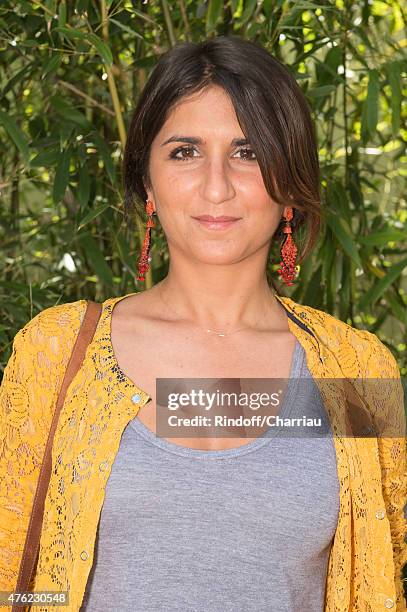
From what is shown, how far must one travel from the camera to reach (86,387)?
1.56 meters

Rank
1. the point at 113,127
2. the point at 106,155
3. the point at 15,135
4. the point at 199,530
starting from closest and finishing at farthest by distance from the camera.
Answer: the point at 199,530 < the point at 15,135 < the point at 106,155 < the point at 113,127

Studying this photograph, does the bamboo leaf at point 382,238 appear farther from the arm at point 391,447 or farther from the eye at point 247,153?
the eye at point 247,153

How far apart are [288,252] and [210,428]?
0.39m

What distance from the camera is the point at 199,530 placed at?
1482 mm

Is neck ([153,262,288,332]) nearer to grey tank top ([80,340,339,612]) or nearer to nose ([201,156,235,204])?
nose ([201,156,235,204])

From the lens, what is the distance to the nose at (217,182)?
61.1 inches

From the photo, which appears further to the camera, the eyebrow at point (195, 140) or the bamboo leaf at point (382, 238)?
the bamboo leaf at point (382, 238)

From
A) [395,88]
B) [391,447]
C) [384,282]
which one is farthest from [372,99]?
[391,447]

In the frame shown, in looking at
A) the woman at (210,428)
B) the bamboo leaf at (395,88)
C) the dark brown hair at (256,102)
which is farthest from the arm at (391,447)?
the bamboo leaf at (395,88)

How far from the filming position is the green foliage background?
210 centimetres

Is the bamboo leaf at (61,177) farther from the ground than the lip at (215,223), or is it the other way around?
the bamboo leaf at (61,177)

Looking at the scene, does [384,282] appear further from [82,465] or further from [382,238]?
[82,465]

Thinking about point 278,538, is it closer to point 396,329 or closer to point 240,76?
point 240,76

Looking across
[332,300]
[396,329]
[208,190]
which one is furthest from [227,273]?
[396,329]
